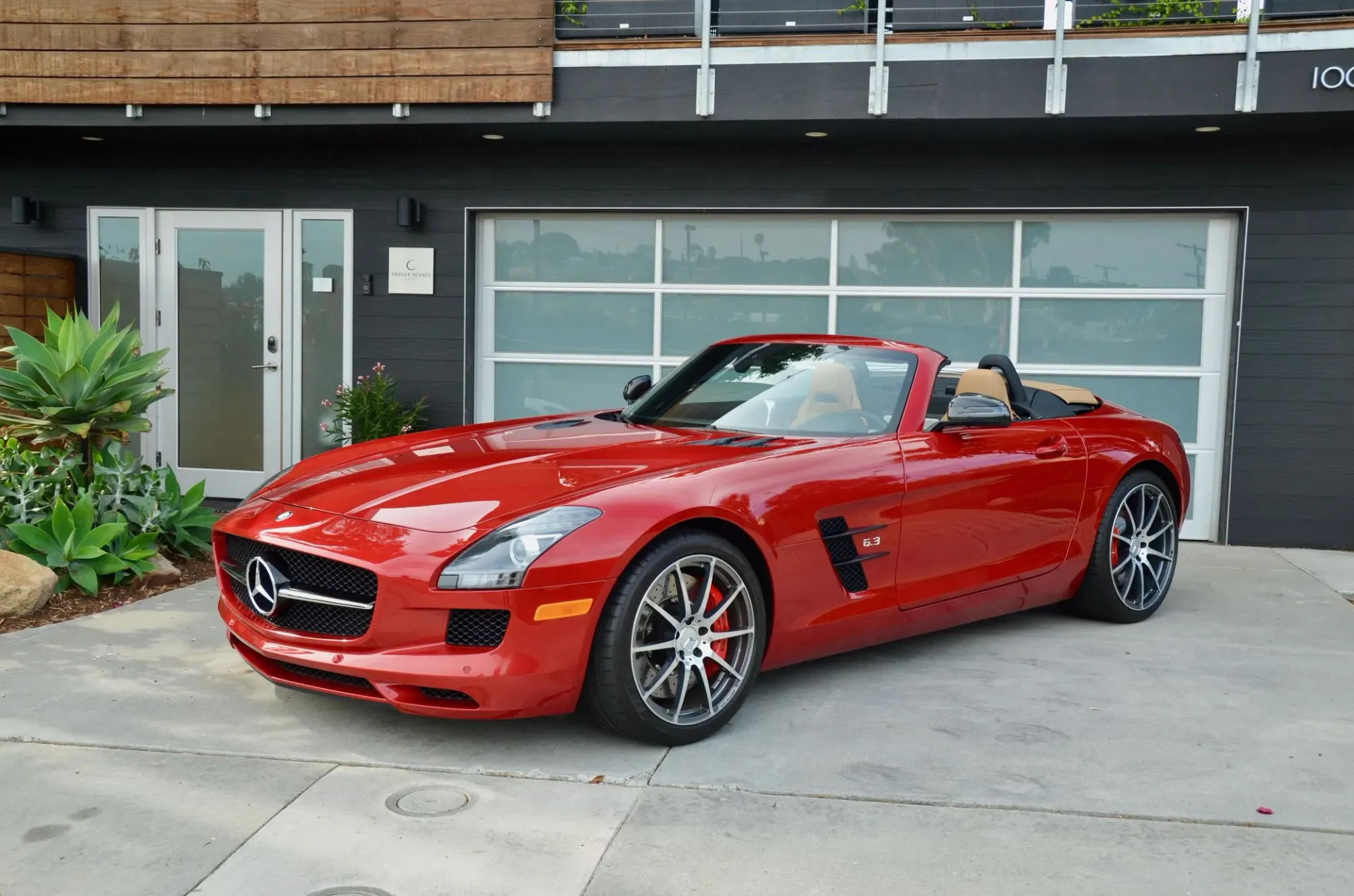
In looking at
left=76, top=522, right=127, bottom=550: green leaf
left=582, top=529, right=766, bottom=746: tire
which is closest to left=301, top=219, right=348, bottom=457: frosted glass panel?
left=76, top=522, right=127, bottom=550: green leaf

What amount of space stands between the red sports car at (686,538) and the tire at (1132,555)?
0.02m

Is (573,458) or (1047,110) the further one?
(1047,110)

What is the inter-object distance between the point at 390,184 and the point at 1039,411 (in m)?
5.78

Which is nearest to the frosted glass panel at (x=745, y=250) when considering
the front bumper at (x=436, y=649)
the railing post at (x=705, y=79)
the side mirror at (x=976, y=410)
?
the railing post at (x=705, y=79)

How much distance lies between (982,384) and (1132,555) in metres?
1.18

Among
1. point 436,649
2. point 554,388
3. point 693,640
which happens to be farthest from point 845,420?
point 554,388

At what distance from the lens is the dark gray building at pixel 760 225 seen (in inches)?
312

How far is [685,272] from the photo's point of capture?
367 inches

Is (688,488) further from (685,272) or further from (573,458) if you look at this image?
(685,272)

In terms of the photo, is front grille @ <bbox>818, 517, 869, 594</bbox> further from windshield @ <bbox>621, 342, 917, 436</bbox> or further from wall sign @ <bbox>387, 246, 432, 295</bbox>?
wall sign @ <bbox>387, 246, 432, 295</bbox>

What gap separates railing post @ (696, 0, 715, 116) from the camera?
8.01m

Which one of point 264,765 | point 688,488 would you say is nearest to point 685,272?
point 688,488

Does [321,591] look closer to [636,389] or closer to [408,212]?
[636,389]

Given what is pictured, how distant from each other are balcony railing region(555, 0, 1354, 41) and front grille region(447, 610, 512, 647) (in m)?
5.82
